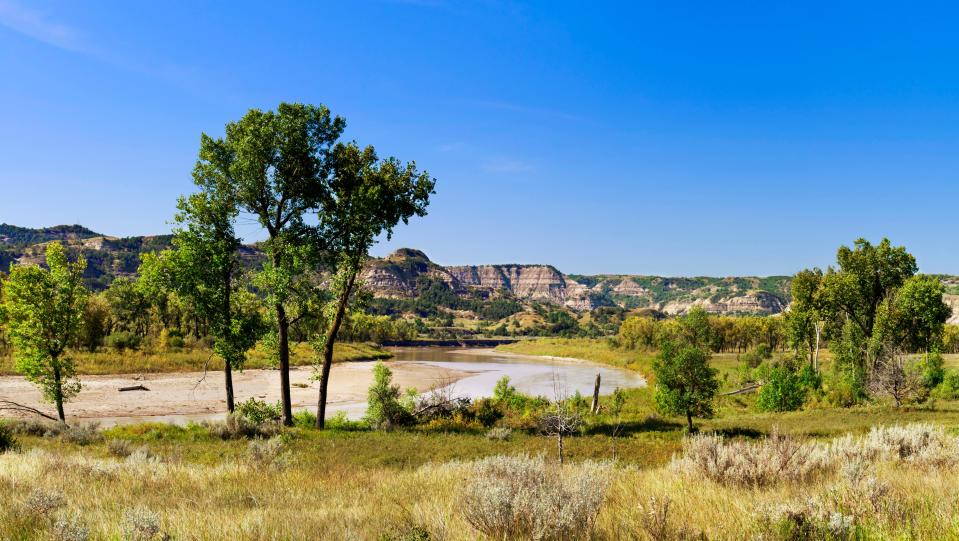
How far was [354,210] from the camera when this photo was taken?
22.1 metres

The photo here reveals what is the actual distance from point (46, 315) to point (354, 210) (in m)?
13.6

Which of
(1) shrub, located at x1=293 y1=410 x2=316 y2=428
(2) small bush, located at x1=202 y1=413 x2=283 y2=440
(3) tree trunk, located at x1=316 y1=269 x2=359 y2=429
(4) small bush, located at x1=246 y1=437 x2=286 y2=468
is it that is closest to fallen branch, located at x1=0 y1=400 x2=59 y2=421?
(2) small bush, located at x1=202 y1=413 x2=283 y2=440

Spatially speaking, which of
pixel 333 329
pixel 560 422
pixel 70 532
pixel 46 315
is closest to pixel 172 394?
pixel 46 315

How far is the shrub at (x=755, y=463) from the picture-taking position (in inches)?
314

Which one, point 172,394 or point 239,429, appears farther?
point 172,394

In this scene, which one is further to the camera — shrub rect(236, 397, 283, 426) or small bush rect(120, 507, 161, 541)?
shrub rect(236, 397, 283, 426)

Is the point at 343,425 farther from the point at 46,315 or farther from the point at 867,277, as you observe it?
the point at 867,277

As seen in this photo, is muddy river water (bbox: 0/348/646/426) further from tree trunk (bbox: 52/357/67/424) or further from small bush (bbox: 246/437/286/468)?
small bush (bbox: 246/437/286/468)

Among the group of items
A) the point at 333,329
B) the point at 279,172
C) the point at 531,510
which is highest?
the point at 279,172

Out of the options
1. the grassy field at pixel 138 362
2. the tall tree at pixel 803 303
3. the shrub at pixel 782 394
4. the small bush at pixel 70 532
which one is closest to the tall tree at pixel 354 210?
the small bush at pixel 70 532

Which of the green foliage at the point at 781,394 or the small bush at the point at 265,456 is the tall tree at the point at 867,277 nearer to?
the green foliage at the point at 781,394

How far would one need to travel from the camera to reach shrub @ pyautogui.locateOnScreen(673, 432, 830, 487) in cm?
797

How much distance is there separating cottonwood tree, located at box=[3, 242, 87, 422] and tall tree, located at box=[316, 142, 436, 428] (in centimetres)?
1072

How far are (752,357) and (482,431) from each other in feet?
200
